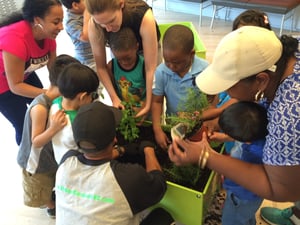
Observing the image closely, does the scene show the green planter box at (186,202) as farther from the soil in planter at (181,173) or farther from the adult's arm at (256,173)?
the adult's arm at (256,173)

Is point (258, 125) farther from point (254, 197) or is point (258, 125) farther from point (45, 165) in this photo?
point (45, 165)

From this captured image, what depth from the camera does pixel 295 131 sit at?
0.90 metres

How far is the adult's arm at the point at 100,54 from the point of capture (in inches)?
67.9

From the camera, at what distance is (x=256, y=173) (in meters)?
1.05

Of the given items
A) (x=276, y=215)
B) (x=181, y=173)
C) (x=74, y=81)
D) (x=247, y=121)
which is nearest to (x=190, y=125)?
(x=181, y=173)

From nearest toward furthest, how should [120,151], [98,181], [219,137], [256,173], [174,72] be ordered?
[256,173]
[98,181]
[219,137]
[120,151]
[174,72]

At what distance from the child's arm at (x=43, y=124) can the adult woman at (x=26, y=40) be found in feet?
1.25

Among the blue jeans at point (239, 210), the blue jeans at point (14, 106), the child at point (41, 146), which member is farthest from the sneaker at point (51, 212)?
the blue jeans at point (239, 210)

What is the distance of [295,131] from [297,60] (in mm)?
239

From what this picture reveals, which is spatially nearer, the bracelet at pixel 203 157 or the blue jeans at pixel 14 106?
the bracelet at pixel 203 157

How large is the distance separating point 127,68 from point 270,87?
38.5 inches

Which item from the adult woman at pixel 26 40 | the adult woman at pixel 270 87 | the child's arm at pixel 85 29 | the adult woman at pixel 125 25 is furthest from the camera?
the child's arm at pixel 85 29

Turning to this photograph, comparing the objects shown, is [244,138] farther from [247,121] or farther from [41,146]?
[41,146]

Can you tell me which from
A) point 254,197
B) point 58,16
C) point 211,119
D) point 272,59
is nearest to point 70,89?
point 58,16
